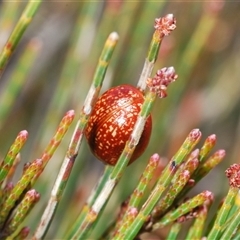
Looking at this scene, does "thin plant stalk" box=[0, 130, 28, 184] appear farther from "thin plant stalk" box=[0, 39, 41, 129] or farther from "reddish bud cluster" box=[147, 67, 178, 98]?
"thin plant stalk" box=[0, 39, 41, 129]

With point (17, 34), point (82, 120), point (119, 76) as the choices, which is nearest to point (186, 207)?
point (82, 120)

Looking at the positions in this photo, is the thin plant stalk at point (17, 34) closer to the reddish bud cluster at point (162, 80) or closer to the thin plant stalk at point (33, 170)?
the thin plant stalk at point (33, 170)

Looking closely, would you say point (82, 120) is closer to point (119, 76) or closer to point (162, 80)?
point (162, 80)

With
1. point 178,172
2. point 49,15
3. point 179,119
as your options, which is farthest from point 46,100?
point 178,172

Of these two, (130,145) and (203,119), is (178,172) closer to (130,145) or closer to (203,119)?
(130,145)

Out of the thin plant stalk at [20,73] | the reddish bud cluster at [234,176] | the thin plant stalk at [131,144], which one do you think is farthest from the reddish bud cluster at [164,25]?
the thin plant stalk at [20,73]
